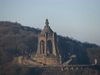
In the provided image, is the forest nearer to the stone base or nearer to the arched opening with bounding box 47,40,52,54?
the arched opening with bounding box 47,40,52,54

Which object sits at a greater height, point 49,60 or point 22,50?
point 22,50

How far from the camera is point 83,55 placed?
109062mm

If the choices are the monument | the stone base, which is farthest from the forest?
the stone base

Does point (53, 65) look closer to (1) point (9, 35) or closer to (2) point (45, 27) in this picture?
(2) point (45, 27)

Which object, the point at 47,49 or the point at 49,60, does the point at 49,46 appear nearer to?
the point at 47,49

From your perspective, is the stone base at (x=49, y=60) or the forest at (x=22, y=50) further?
the stone base at (x=49, y=60)

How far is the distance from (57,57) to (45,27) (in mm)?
6367

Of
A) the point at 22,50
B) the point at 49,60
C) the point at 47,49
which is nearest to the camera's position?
the point at 49,60

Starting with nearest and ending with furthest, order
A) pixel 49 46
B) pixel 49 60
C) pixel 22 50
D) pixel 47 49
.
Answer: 1. pixel 49 60
2. pixel 47 49
3. pixel 49 46
4. pixel 22 50

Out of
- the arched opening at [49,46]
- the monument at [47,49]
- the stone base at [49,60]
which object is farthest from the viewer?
the arched opening at [49,46]

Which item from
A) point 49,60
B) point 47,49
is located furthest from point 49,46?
point 49,60

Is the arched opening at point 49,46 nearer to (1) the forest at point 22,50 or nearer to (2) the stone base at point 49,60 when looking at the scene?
(1) the forest at point 22,50

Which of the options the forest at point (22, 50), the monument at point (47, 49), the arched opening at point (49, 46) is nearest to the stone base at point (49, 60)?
the monument at point (47, 49)

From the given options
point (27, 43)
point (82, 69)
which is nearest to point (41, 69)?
point (82, 69)
